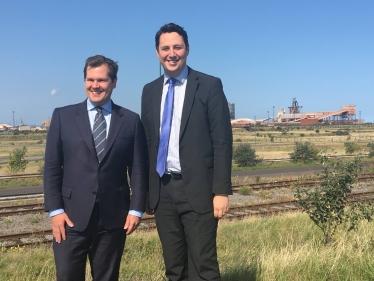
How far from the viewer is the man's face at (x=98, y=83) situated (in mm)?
3457

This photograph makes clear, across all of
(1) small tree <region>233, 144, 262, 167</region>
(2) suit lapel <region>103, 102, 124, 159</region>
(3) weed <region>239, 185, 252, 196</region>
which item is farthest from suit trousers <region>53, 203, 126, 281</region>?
(1) small tree <region>233, 144, 262, 167</region>

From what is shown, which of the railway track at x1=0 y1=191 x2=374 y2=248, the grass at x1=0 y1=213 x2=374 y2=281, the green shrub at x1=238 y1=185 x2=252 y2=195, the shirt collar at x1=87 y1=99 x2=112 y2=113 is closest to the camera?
the shirt collar at x1=87 y1=99 x2=112 y2=113

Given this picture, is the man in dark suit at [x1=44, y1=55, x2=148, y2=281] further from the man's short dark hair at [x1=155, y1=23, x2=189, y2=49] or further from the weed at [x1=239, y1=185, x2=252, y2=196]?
the weed at [x1=239, y1=185, x2=252, y2=196]

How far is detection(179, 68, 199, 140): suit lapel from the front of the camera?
356cm

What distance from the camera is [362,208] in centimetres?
674

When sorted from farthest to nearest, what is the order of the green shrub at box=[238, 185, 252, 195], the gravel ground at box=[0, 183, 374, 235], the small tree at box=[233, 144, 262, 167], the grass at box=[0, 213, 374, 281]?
the small tree at box=[233, 144, 262, 167] → the green shrub at box=[238, 185, 252, 195] → the gravel ground at box=[0, 183, 374, 235] → the grass at box=[0, 213, 374, 281]

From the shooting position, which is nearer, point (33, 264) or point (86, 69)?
point (86, 69)

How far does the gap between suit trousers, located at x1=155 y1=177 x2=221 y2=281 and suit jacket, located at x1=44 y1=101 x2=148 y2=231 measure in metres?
0.25

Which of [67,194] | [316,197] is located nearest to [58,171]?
[67,194]

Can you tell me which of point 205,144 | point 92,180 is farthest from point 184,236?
point 92,180

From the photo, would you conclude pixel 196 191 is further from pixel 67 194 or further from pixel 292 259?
pixel 292 259

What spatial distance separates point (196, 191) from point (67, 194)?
104cm

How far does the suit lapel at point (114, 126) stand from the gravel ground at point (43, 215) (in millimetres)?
8914

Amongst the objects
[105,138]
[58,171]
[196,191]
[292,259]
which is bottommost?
[292,259]
